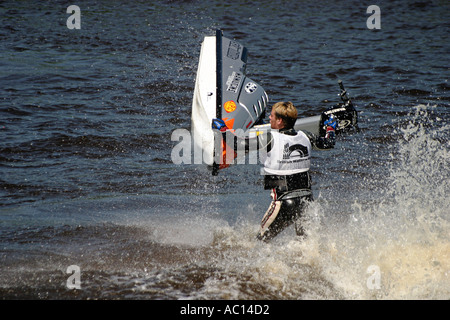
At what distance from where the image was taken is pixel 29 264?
535 cm

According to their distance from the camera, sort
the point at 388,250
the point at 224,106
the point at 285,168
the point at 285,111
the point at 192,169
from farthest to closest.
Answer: the point at 192,169, the point at 224,106, the point at 388,250, the point at 285,168, the point at 285,111

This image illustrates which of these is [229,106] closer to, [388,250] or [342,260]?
[342,260]

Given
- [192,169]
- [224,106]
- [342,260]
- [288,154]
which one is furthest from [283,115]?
[192,169]

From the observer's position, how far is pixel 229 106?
23.0 feet

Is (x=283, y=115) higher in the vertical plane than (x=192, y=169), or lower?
higher

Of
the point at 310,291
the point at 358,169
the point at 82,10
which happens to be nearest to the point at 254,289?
the point at 310,291

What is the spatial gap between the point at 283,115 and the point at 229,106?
2.29m

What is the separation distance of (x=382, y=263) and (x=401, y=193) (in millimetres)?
2745

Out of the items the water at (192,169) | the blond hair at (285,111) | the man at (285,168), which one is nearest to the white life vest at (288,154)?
the man at (285,168)

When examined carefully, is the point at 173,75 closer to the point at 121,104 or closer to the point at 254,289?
the point at 121,104

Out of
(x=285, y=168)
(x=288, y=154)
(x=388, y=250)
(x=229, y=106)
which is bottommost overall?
(x=388, y=250)

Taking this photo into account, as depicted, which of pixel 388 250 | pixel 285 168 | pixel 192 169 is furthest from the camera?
pixel 192 169

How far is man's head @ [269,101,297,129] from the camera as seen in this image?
4.79 metres

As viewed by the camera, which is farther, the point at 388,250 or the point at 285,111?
the point at 388,250
